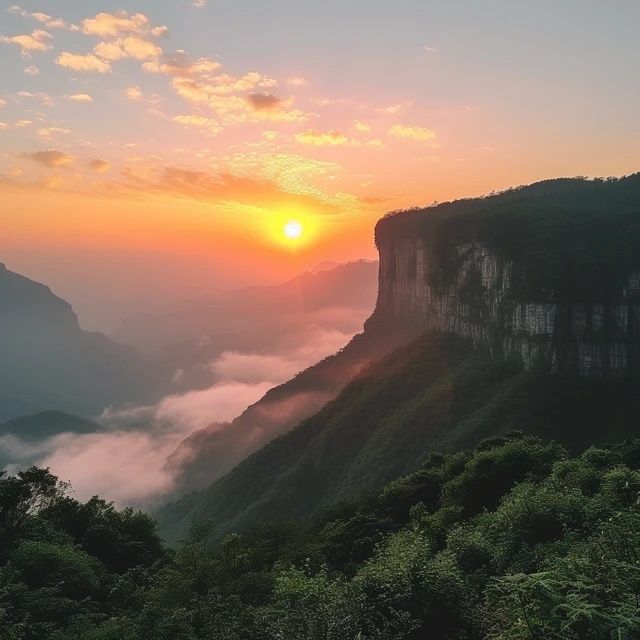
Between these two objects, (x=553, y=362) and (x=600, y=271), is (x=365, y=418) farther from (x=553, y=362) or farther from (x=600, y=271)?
(x=600, y=271)

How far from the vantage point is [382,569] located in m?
16.9

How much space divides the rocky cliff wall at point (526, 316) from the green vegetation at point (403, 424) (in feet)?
10.7

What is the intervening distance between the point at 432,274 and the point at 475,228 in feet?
66.2

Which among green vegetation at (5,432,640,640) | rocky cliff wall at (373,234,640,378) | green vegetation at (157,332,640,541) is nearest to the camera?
green vegetation at (5,432,640,640)

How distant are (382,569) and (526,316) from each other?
87.6 m

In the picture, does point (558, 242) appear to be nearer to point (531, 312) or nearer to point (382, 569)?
point (531, 312)

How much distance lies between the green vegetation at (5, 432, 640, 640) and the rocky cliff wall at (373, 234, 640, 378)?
5130 cm


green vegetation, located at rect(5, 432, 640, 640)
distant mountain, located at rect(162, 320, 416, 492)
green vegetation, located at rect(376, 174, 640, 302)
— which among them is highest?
green vegetation, located at rect(376, 174, 640, 302)

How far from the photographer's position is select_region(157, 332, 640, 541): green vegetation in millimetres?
83188

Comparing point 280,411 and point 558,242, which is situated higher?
point 558,242

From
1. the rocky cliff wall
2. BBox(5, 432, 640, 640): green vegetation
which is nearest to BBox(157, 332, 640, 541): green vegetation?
the rocky cliff wall

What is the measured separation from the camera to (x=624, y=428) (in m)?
77.8

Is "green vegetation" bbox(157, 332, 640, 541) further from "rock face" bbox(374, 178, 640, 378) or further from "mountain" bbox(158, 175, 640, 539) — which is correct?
"rock face" bbox(374, 178, 640, 378)

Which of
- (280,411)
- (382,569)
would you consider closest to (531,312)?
(382,569)
